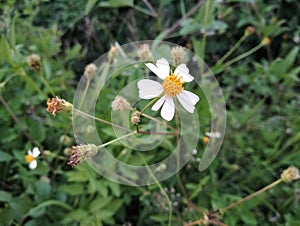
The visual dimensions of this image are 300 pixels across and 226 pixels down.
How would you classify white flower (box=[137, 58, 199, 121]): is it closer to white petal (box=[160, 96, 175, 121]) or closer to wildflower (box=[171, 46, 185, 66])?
white petal (box=[160, 96, 175, 121])

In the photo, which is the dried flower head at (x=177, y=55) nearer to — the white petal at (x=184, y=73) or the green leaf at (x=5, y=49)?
the white petal at (x=184, y=73)

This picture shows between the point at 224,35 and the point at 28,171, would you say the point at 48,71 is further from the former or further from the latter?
the point at 224,35

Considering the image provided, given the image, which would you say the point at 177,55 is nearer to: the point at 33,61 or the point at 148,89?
the point at 148,89

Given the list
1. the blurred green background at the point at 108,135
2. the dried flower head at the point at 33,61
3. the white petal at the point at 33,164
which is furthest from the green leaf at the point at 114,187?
the dried flower head at the point at 33,61

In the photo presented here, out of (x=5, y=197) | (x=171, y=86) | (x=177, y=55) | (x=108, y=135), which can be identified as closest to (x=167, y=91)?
(x=171, y=86)

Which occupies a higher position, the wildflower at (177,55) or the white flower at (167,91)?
the wildflower at (177,55)

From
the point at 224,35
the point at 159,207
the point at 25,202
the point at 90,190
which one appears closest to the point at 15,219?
the point at 25,202

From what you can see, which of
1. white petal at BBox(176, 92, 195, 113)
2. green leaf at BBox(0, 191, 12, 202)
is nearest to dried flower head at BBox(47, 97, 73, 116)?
white petal at BBox(176, 92, 195, 113)
